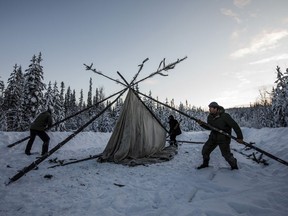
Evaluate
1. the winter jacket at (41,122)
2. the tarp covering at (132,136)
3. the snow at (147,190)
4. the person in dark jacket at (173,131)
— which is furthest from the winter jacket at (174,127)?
the winter jacket at (41,122)

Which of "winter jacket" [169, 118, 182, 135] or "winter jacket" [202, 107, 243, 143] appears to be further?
"winter jacket" [169, 118, 182, 135]

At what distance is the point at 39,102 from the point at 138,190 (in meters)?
25.2

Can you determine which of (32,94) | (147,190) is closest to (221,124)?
(147,190)

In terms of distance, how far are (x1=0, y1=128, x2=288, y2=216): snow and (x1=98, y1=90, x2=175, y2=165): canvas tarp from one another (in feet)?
1.87

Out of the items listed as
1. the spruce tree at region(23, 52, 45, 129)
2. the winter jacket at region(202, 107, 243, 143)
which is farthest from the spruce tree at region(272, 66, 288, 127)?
the spruce tree at region(23, 52, 45, 129)

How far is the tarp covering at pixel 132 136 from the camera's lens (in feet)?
25.3

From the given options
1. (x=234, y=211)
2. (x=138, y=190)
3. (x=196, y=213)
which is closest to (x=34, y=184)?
(x=138, y=190)

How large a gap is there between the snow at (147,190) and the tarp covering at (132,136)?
65cm

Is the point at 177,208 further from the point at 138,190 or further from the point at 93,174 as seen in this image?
the point at 93,174

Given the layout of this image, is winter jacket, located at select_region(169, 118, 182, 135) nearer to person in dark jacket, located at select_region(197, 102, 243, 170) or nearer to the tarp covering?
the tarp covering

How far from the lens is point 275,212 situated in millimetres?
3357

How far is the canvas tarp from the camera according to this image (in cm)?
766

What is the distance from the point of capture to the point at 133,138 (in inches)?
312

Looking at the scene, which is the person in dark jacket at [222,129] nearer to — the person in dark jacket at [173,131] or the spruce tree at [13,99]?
the person in dark jacket at [173,131]
